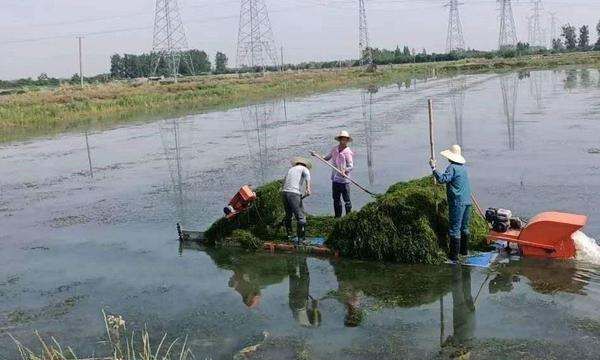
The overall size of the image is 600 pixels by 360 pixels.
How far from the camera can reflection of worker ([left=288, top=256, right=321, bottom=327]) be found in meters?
7.39

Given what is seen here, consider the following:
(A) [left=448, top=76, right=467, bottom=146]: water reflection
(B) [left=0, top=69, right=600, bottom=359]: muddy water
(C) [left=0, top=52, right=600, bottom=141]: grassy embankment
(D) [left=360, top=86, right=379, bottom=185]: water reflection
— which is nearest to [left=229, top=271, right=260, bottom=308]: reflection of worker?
(B) [left=0, top=69, right=600, bottom=359]: muddy water

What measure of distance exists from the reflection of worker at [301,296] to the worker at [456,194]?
213 cm

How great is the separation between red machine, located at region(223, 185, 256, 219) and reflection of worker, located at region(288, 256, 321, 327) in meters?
1.31

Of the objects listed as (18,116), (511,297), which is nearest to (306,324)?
(511,297)

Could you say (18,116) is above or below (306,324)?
above

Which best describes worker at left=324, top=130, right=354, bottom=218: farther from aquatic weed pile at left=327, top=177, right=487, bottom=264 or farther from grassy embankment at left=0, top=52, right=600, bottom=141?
grassy embankment at left=0, top=52, right=600, bottom=141

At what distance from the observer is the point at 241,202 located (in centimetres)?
1030

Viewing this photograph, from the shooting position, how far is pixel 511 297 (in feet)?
24.6

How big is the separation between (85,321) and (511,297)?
5274 mm

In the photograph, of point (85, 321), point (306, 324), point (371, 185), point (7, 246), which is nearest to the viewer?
point (306, 324)

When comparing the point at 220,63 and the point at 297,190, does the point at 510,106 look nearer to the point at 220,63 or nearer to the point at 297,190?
the point at 297,190

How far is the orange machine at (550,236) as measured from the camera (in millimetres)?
8117

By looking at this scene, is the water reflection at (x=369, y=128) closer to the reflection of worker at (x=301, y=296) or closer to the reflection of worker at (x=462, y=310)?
the reflection of worker at (x=301, y=296)

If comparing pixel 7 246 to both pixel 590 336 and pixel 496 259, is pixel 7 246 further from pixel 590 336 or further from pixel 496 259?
pixel 590 336
